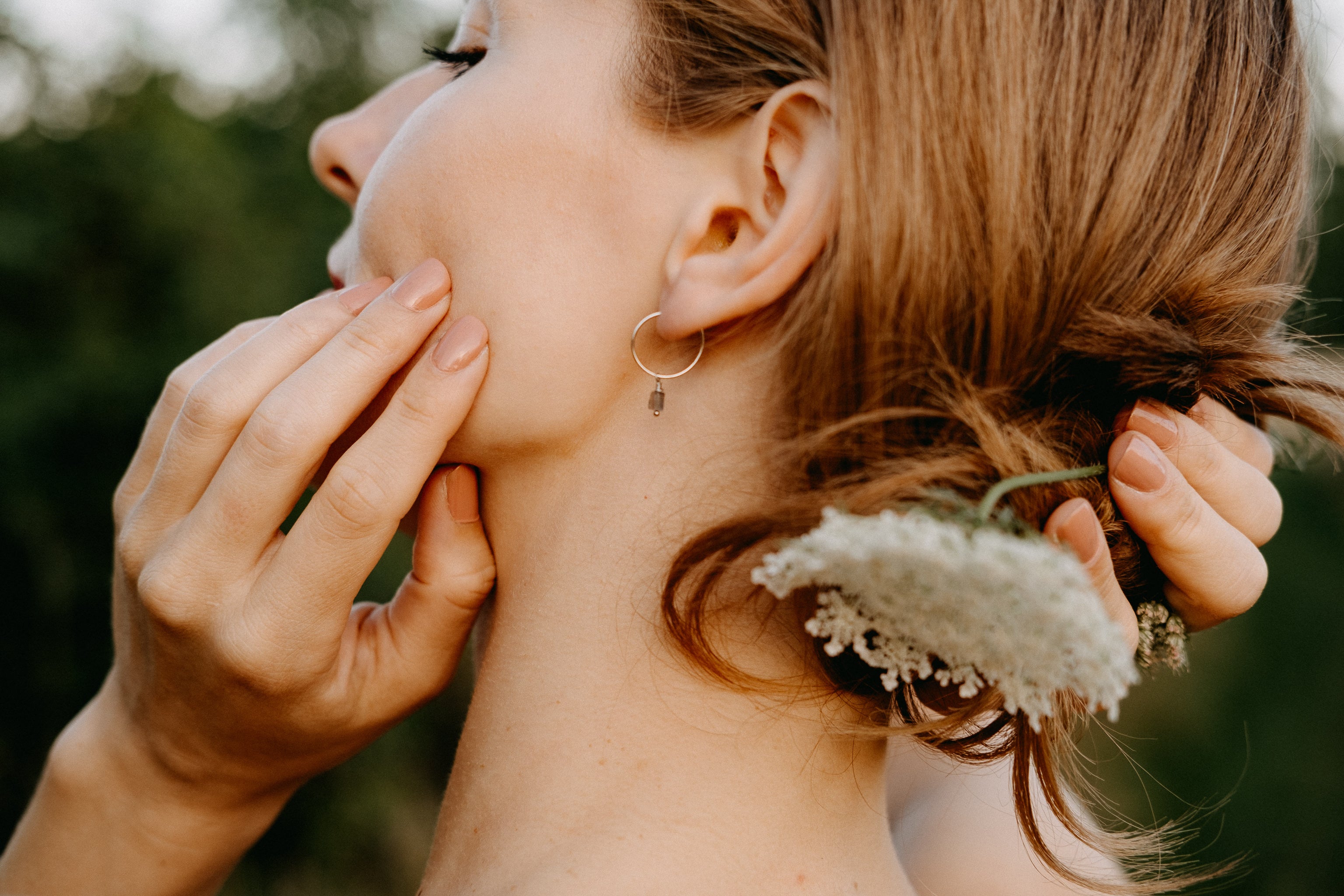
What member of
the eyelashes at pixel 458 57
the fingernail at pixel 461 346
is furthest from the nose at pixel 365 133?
the fingernail at pixel 461 346

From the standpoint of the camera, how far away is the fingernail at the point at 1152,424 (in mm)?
1480

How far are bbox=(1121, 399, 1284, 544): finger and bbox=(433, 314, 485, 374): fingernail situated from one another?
1.02 meters

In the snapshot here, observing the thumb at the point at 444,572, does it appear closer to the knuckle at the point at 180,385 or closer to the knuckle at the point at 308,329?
the knuckle at the point at 308,329

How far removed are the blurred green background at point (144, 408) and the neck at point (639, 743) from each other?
12.2ft

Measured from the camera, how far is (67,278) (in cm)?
596

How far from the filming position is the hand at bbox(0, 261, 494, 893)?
1593mm

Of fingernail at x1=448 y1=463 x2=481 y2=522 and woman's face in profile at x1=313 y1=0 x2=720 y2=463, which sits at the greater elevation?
woman's face in profile at x1=313 y1=0 x2=720 y2=463

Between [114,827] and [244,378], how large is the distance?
3.63 feet

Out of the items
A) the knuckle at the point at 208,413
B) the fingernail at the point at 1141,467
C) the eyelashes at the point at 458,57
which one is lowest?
the fingernail at the point at 1141,467

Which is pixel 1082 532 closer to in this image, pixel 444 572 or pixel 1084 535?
pixel 1084 535

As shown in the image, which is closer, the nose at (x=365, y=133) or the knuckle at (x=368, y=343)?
the knuckle at (x=368, y=343)

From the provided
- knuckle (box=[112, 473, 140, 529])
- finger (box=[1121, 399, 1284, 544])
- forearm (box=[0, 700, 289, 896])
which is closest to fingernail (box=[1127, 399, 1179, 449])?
finger (box=[1121, 399, 1284, 544])

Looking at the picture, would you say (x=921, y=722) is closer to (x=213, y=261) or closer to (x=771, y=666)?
(x=771, y=666)

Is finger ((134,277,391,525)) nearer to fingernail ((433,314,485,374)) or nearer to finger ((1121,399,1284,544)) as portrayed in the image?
fingernail ((433,314,485,374))
